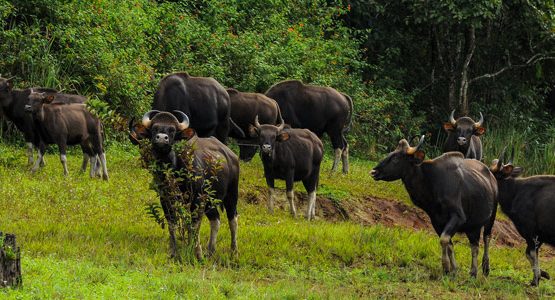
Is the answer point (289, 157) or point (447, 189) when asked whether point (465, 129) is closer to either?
point (289, 157)

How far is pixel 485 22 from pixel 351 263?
1774cm

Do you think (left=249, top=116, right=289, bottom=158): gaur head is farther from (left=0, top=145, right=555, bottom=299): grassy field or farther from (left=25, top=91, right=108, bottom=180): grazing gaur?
(left=25, top=91, right=108, bottom=180): grazing gaur

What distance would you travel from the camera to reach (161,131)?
38.9 ft

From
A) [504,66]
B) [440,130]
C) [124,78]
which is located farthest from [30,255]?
[504,66]

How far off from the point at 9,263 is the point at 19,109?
851 centimetres

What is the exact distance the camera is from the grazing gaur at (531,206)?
510 inches

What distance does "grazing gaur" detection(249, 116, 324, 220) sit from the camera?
52.6 ft

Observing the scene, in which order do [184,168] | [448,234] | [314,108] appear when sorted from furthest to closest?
[314,108] < [448,234] < [184,168]

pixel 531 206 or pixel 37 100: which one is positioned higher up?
pixel 531 206

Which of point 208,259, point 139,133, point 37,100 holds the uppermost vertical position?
point 139,133

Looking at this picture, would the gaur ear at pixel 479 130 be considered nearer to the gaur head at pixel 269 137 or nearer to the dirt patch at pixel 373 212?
the dirt patch at pixel 373 212

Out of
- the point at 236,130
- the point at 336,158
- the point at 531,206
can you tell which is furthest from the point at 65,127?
the point at 531,206

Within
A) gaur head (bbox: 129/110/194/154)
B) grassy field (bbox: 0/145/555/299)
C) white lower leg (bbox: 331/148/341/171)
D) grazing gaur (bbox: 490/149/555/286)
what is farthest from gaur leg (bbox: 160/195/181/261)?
white lower leg (bbox: 331/148/341/171)

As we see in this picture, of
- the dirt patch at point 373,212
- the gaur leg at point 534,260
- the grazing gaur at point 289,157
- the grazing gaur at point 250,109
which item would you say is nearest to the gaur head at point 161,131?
the grazing gaur at point 289,157
